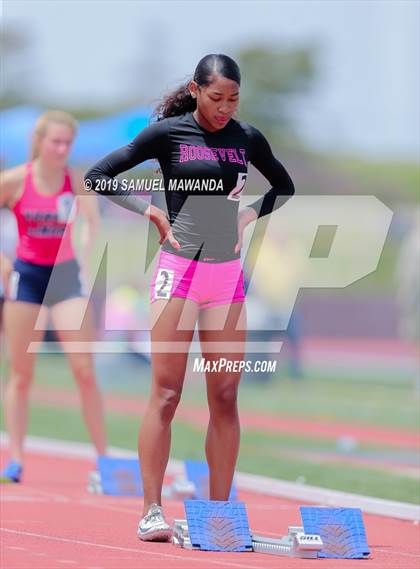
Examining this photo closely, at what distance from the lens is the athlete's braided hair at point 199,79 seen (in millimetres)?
7641

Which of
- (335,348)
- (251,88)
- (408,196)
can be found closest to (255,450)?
(335,348)

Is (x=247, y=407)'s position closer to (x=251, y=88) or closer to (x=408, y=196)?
(x=408, y=196)

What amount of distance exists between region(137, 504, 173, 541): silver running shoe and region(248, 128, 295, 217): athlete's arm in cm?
169

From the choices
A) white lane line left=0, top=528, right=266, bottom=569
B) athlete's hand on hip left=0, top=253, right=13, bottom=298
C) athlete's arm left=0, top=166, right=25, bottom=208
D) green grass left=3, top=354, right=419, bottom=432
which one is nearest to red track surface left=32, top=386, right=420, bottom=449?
green grass left=3, top=354, right=419, bottom=432

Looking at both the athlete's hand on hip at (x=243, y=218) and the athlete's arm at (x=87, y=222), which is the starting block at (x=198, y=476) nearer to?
the athlete's arm at (x=87, y=222)

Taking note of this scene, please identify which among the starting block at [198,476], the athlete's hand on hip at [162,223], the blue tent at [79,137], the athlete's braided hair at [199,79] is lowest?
the starting block at [198,476]

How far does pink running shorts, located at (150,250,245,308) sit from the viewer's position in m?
7.82

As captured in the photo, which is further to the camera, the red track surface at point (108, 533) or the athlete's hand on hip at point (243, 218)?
the athlete's hand on hip at point (243, 218)

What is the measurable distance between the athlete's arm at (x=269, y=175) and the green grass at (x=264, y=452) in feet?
10.4

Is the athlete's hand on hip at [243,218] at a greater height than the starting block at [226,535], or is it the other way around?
the athlete's hand on hip at [243,218]

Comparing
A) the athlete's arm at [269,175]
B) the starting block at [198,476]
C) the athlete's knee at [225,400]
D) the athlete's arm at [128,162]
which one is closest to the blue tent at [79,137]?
the starting block at [198,476]

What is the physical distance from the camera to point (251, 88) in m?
68.8

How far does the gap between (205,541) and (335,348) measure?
1113 inches

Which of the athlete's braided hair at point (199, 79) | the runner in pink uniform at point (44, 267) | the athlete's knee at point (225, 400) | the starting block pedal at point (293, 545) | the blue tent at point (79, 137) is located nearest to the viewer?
the starting block pedal at point (293, 545)
